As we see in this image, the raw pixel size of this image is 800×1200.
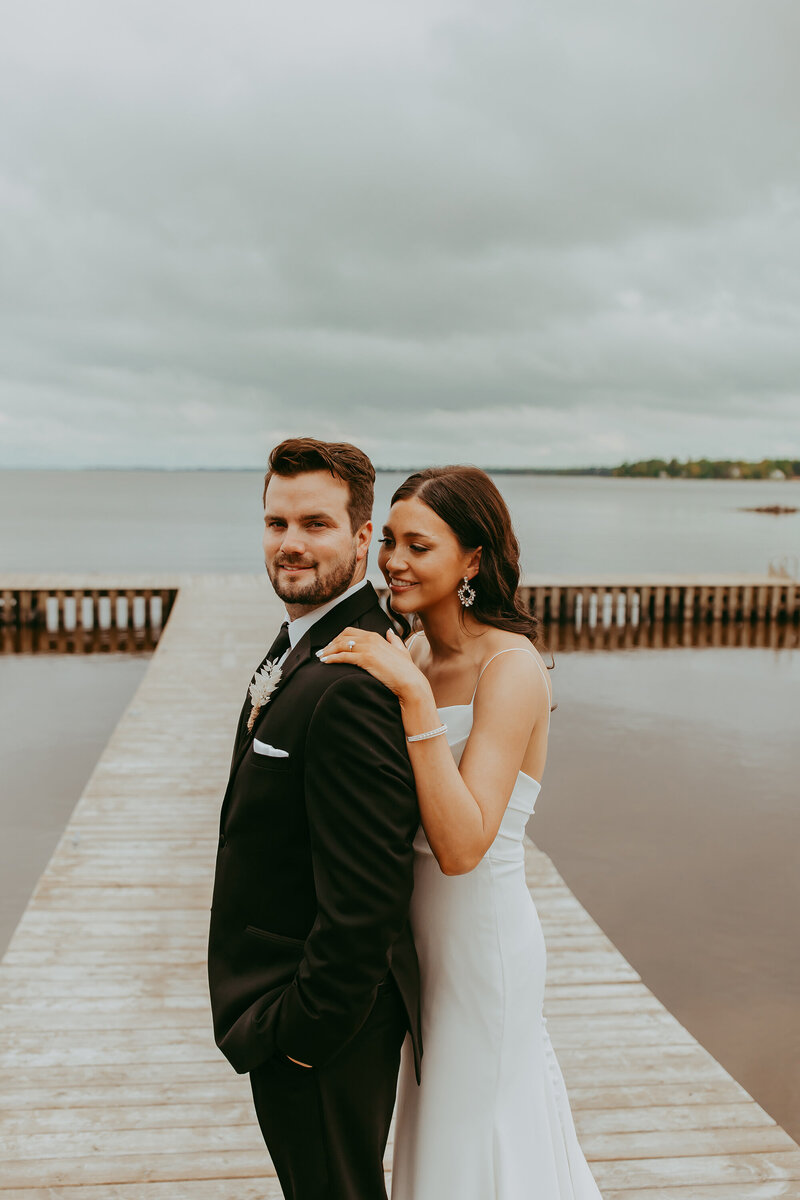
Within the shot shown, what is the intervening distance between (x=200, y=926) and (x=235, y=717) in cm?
430

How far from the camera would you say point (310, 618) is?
2.12m

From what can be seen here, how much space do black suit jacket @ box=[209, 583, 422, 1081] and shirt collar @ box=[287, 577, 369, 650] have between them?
0.03 meters

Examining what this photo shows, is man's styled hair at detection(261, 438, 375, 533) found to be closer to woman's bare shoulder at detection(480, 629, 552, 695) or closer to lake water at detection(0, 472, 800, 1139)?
woman's bare shoulder at detection(480, 629, 552, 695)

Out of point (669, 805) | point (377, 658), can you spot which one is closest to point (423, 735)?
point (377, 658)

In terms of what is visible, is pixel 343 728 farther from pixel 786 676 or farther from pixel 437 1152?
pixel 786 676

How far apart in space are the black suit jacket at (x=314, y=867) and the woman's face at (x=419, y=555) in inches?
10.2

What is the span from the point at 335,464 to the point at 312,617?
0.38 meters

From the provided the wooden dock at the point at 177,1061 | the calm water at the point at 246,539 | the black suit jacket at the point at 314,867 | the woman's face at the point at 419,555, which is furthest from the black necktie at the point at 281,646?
the calm water at the point at 246,539

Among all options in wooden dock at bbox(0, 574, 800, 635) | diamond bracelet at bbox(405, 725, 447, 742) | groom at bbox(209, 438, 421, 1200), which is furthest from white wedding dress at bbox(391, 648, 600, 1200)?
wooden dock at bbox(0, 574, 800, 635)

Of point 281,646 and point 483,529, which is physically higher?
point 483,529

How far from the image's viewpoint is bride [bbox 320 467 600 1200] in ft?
7.21

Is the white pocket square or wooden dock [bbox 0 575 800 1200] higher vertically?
the white pocket square

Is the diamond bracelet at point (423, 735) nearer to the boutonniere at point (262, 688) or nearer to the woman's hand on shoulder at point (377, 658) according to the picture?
the woman's hand on shoulder at point (377, 658)

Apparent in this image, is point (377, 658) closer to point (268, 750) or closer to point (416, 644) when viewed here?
point (268, 750)
